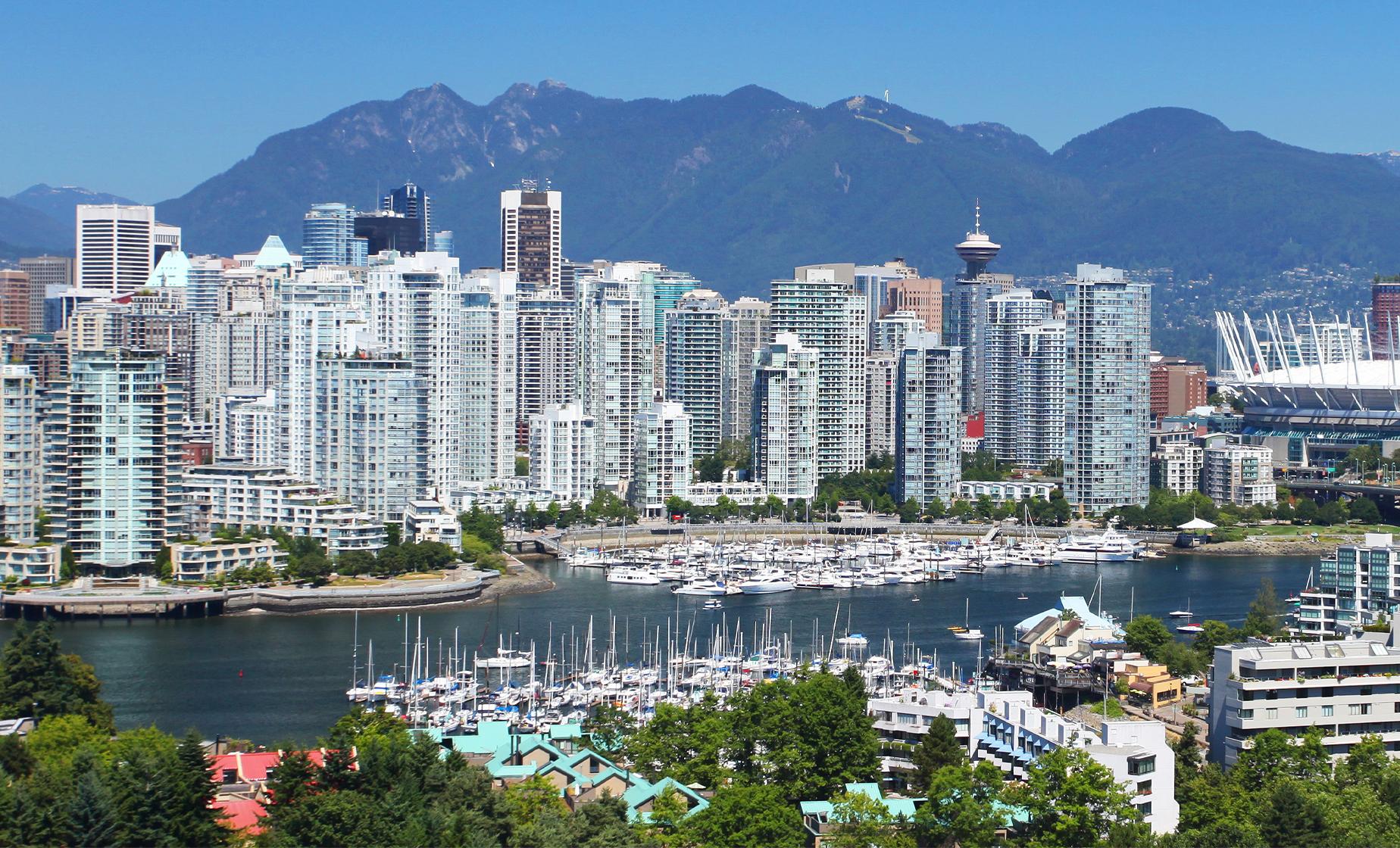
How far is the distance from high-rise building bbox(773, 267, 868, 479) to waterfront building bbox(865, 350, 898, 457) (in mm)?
1885

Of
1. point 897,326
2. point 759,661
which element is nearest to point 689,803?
point 759,661

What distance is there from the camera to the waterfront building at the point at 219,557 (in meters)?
26.5

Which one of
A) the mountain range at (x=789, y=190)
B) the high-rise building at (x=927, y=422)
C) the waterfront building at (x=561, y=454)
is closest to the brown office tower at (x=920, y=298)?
the high-rise building at (x=927, y=422)

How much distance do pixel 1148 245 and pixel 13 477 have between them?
108 metres

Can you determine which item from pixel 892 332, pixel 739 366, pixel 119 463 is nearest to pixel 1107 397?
pixel 892 332

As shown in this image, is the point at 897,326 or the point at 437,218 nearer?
the point at 897,326

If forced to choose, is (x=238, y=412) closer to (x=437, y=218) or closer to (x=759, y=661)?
(x=759, y=661)

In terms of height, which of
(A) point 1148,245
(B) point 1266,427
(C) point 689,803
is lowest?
(C) point 689,803

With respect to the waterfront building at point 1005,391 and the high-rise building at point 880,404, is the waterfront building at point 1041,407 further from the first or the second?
the high-rise building at point 880,404

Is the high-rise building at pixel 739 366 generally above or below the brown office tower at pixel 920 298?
below

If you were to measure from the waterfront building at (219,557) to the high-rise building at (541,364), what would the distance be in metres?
15.6

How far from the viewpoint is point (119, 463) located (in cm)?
2675

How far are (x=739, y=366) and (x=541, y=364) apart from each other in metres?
5.15

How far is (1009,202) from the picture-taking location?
131000mm
